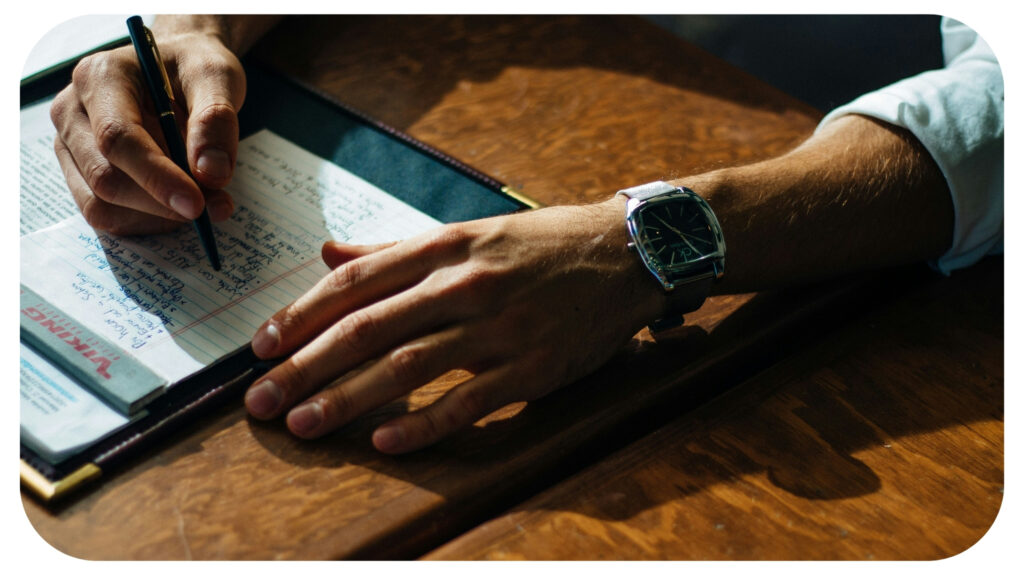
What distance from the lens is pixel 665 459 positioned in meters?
0.77

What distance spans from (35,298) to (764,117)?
3.55 ft

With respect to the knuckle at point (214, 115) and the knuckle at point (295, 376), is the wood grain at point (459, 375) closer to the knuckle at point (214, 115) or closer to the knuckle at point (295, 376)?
the knuckle at point (295, 376)

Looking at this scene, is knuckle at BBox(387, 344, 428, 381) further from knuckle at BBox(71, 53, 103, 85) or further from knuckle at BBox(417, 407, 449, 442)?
knuckle at BBox(71, 53, 103, 85)

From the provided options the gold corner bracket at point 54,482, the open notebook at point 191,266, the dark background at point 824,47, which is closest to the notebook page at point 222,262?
the open notebook at point 191,266

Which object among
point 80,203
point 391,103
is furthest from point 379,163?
point 80,203

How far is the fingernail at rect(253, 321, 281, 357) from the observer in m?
0.79

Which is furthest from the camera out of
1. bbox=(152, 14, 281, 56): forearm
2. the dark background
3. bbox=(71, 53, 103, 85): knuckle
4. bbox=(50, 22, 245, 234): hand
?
the dark background

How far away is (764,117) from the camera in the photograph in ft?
4.24

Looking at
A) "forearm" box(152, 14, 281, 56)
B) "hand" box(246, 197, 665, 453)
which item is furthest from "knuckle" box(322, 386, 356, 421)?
"forearm" box(152, 14, 281, 56)

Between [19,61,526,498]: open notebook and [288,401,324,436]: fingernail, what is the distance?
0.27 ft

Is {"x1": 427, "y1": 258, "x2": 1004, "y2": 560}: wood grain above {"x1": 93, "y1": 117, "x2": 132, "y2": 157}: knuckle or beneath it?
beneath

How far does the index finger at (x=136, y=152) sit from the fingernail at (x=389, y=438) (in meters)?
0.35

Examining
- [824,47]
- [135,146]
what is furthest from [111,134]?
[824,47]

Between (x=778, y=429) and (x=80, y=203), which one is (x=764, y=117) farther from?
(x=80, y=203)
